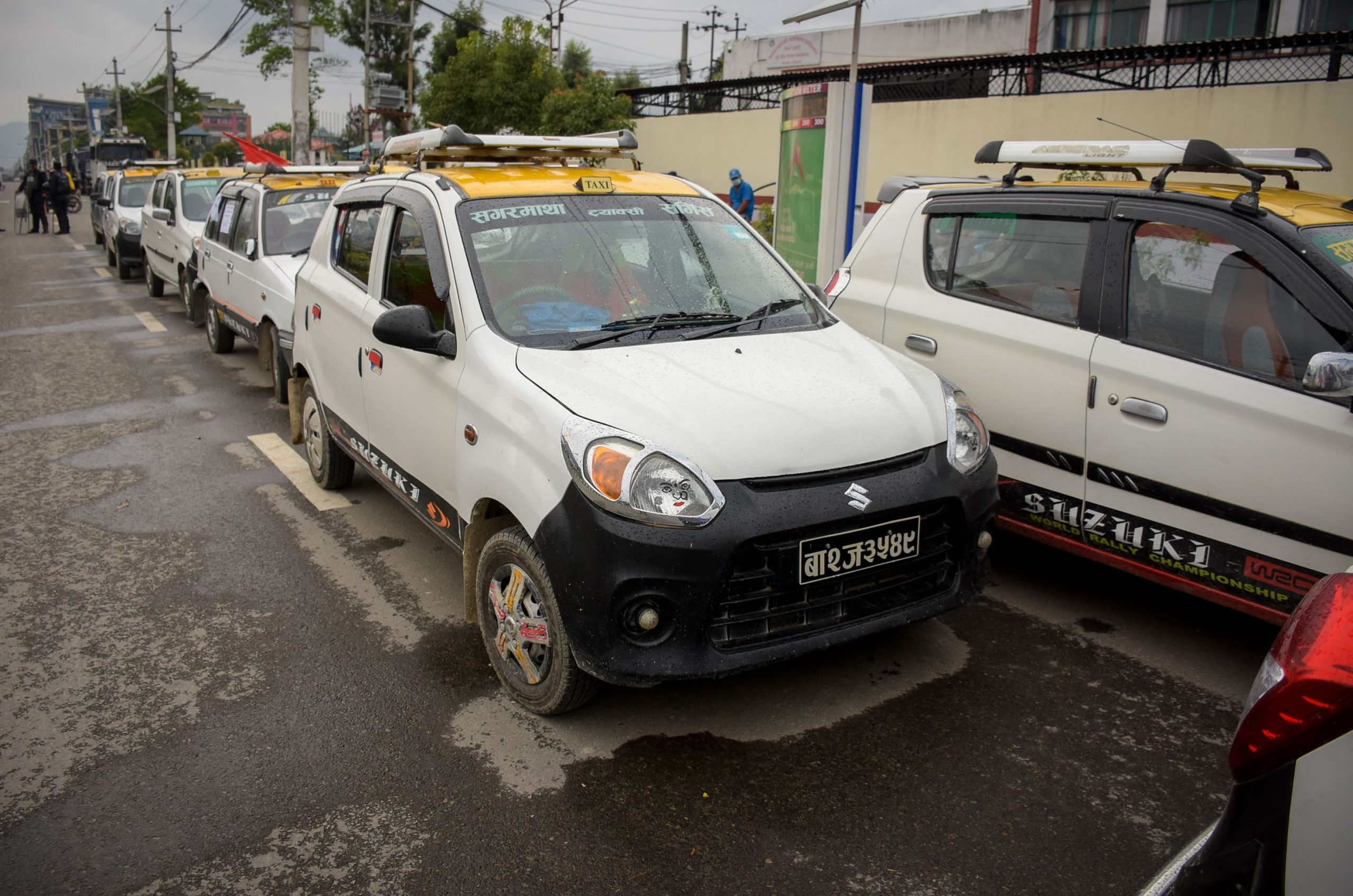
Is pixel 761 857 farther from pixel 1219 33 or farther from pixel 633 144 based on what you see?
pixel 1219 33

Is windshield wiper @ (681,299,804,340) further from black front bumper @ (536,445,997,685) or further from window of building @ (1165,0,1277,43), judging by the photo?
window of building @ (1165,0,1277,43)

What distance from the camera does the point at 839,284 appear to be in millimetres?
5684

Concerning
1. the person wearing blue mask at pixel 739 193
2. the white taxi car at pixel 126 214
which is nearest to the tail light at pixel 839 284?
the person wearing blue mask at pixel 739 193

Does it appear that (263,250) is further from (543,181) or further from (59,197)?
(59,197)


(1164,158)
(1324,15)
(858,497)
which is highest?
(1324,15)

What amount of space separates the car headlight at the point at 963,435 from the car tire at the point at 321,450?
3.62 m

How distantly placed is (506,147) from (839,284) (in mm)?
1909

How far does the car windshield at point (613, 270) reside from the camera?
4094mm

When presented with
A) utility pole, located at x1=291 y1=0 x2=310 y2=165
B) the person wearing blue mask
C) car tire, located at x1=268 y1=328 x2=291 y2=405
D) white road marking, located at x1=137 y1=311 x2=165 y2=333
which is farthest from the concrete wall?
car tire, located at x1=268 y1=328 x2=291 y2=405

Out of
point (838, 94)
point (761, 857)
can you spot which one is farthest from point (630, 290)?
point (838, 94)

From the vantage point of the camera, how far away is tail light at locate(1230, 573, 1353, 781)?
1.67 m

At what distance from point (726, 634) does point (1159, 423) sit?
203cm

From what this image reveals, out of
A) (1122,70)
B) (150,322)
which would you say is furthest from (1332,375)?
(1122,70)

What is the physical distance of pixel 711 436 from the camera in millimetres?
3332
